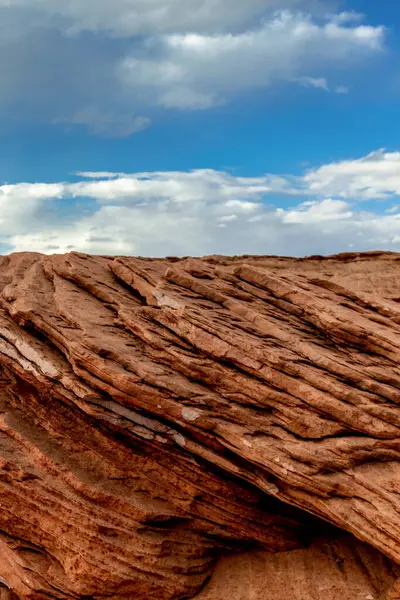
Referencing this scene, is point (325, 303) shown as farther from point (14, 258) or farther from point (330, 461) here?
point (14, 258)

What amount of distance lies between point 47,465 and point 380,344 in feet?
37.9

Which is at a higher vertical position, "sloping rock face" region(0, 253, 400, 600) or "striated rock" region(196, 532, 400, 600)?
"sloping rock face" region(0, 253, 400, 600)

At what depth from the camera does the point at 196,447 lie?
16.4 m

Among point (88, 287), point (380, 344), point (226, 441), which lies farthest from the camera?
point (88, 287)

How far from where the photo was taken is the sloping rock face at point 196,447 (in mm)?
15172

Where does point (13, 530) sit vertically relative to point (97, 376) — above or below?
below

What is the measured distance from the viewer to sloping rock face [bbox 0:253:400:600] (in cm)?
1517

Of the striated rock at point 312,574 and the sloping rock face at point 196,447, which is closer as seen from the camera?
the sloping rock face at point 196,447

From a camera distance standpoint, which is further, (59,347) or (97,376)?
(59,347)

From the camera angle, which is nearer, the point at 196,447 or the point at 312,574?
the point at 312,574

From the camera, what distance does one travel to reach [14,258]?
31516mm

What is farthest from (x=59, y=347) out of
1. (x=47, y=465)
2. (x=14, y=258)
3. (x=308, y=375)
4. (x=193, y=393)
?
(x=14, y=258)

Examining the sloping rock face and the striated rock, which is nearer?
the sloping rock face

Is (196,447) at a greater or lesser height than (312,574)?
greater
